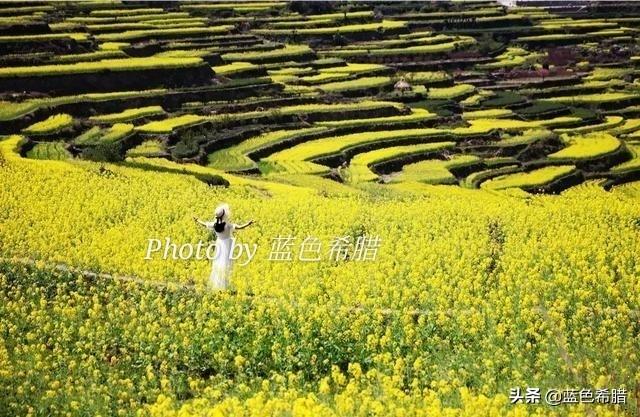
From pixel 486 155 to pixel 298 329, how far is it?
9.39 metres

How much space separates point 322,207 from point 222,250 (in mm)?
2413

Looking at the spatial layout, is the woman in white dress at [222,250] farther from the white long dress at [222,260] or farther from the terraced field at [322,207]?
the terraced field at [322,207]

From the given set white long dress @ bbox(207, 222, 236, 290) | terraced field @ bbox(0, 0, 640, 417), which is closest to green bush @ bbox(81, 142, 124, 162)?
terraced field @ bbox(0, 0, 640, 417)

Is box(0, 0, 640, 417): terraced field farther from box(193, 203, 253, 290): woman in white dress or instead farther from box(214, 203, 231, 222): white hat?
box(214, 203, 231, 222): white hat

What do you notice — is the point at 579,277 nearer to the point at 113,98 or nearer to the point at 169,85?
the point at 113,98

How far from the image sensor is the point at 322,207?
32.8 ft

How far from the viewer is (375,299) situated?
7449mm

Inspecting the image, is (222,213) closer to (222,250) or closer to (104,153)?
(222,250)

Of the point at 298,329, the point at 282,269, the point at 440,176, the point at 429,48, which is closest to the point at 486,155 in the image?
the point at 440,176

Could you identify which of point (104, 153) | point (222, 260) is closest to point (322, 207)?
point (222, 260)

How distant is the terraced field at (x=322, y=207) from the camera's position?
6422 mm

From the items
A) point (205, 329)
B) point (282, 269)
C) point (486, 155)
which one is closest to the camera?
point (205, 329)

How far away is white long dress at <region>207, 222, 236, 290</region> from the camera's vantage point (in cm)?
774

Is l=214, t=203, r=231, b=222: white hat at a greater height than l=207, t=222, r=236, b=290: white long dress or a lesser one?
greater
